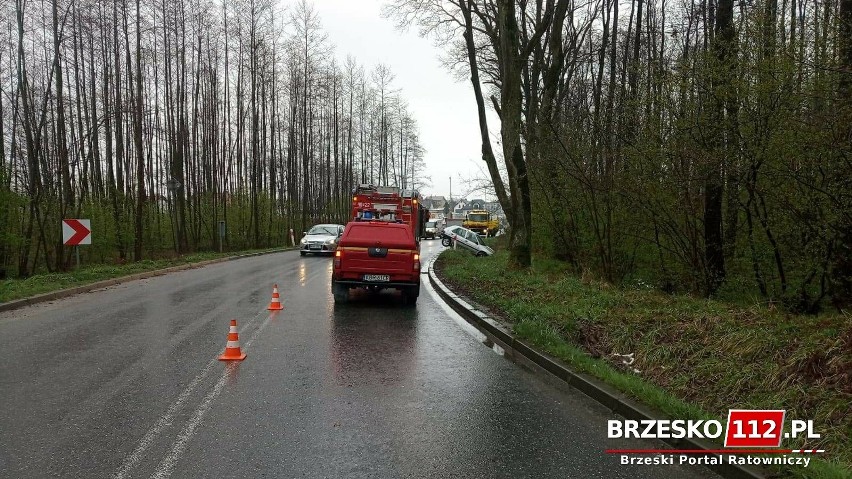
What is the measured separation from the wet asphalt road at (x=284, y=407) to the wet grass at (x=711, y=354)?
705mm

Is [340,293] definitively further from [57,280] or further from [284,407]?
[57,280]

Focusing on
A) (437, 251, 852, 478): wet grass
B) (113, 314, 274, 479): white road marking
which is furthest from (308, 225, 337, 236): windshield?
(113, 314, 274, 479): white road marking

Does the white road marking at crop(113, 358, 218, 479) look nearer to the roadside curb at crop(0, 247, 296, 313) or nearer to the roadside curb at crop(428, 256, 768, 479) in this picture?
the roadside curb at crop(428, 256, 768, 479)

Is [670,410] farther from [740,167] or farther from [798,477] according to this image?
[740,167]

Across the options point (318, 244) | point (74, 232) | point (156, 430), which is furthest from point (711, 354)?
point (318, 244)

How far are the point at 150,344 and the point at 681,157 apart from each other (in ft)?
28.6

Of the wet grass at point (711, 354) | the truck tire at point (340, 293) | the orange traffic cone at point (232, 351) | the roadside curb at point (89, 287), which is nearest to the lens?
the wet grass at point (711, 354)

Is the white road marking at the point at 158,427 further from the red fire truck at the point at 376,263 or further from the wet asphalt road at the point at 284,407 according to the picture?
the red fire truck at the point at 376,263

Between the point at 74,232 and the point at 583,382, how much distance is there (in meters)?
14.9

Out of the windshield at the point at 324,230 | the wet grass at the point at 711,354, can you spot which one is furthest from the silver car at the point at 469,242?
the wet grass at the point at 711,354

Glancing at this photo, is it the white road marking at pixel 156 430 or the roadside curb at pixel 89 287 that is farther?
the roadside curb at pixel 89 287

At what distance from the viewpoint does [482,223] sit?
174 feet

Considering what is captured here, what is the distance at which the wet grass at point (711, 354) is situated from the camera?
4328 millimetres

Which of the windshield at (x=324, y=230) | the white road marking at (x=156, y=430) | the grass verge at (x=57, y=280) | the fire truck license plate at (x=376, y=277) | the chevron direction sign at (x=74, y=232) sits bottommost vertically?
the white road marking at (x=156, y=430)
